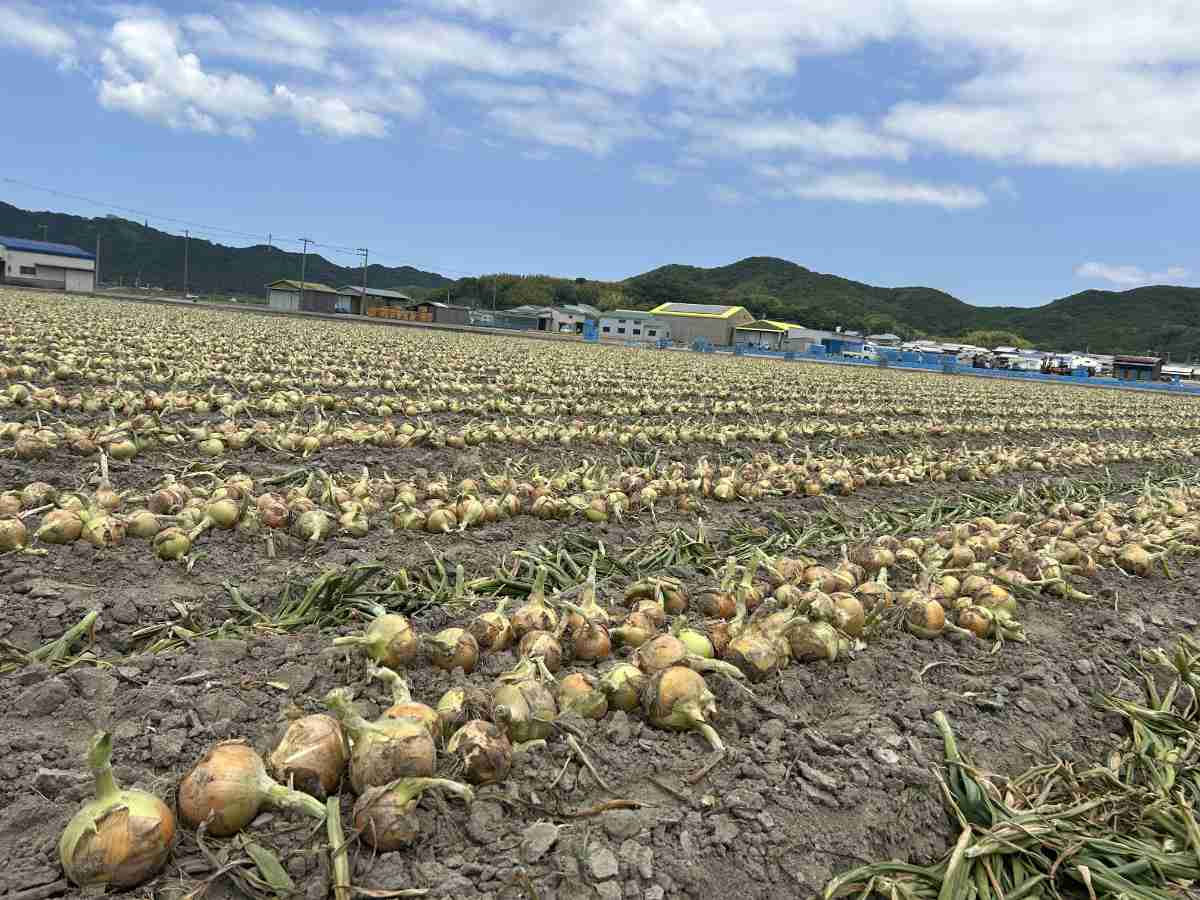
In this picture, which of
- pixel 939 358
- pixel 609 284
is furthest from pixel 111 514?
pixel 609 284

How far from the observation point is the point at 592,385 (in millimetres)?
16000

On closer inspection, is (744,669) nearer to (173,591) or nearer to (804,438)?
(173,591)

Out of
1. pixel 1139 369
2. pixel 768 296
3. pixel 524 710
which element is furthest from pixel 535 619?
pixel 768 296

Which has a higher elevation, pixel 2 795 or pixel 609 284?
pixel 609 284

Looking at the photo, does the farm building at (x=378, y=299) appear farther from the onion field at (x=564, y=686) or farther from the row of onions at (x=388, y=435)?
the onion field at (x=564, y=686)

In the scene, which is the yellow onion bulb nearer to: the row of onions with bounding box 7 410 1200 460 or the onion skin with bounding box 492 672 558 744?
the row of onions with bounding box 7 410 1200 460

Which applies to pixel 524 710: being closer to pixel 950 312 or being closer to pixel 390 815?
pixel 390 815

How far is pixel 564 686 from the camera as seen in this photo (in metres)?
2.62

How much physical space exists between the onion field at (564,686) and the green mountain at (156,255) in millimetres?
153168

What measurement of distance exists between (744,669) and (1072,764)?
1.15 m

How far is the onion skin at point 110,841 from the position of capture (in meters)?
1.73

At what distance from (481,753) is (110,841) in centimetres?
87

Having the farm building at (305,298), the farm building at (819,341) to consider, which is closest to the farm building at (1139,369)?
the farm building at (819,341)

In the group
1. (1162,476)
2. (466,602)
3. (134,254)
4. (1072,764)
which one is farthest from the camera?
(134,254)
